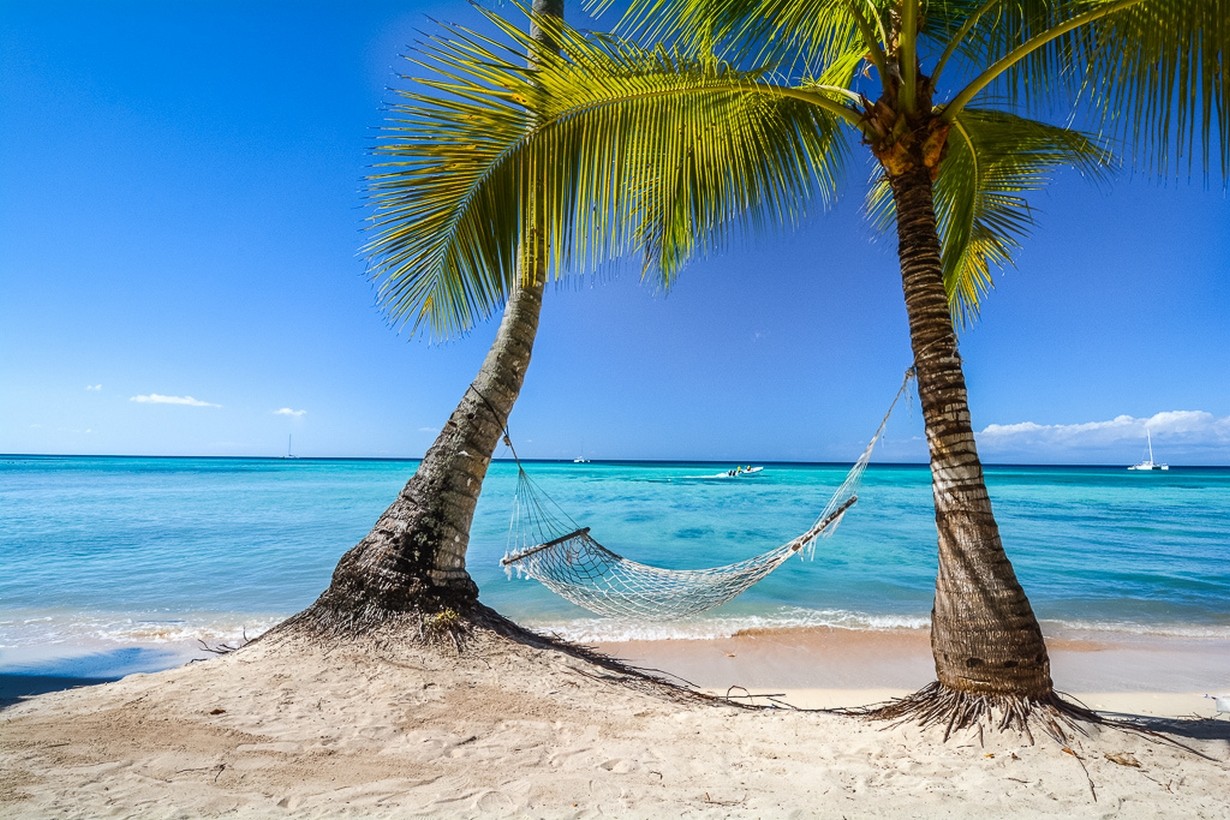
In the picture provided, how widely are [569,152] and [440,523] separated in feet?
6.13

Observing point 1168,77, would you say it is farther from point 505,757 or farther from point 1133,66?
point 505,757

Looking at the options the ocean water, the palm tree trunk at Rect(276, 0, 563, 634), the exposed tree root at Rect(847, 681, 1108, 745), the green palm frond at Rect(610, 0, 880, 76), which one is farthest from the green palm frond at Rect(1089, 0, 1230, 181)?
the ocean water

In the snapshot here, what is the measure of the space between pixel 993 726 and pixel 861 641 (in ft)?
9.95

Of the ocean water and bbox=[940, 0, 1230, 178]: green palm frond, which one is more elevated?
bbox=[940, 0, 1230, 178]: green palm frond

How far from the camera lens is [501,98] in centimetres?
222

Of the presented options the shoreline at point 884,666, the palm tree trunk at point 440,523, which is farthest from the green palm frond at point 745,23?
the shoreline at point 884,666

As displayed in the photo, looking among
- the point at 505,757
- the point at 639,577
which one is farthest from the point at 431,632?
the point at 639,577

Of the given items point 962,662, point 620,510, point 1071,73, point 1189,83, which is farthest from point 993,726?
point 620,510

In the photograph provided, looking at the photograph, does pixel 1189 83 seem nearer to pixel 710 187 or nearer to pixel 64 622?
pixel 710 187

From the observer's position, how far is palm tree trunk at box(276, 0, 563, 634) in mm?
2969

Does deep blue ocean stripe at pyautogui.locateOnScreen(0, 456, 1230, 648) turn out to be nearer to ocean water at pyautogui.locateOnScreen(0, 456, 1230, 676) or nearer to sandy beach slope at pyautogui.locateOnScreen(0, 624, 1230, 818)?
ocean water at pyautogui.locateOnScreen(0, 456, 1230, 676)

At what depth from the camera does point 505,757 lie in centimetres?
201

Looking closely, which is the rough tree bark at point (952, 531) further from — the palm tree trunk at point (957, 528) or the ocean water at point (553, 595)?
the ocean water at point (553, 595)

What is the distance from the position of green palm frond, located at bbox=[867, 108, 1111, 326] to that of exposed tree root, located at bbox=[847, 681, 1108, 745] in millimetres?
2311
